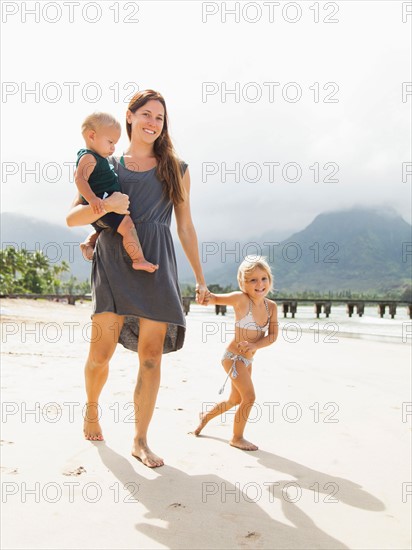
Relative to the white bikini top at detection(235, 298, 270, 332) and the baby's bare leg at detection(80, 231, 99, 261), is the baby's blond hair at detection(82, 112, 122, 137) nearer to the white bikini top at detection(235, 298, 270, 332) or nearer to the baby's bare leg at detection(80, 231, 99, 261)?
the baby's bare leg at detection(80, 231, 99, 261)

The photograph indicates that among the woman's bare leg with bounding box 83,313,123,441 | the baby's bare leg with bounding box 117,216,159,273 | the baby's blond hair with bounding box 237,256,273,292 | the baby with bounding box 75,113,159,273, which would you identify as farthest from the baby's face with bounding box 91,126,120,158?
the baby's blond hair with bounding box 237,256,273,292

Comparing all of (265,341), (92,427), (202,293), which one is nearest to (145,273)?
(202,293)

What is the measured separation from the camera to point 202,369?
7.27 m

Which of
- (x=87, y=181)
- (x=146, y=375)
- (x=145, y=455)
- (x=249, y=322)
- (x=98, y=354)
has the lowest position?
(x=145, y=455)

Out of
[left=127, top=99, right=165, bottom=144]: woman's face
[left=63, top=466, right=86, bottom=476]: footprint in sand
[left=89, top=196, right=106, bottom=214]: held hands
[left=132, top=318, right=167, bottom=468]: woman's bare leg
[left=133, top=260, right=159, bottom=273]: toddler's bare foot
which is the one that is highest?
[left=127, top=99, right=165, bottom=144]: woman's face

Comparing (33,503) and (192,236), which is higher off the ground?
(192,236)

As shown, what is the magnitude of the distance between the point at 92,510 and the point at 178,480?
584 millimetres

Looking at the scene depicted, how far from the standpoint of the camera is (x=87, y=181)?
2861mm

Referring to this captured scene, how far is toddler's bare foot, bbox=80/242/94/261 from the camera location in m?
3.42

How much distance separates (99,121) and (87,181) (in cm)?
35

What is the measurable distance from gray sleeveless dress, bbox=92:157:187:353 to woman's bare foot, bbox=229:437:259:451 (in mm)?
1020

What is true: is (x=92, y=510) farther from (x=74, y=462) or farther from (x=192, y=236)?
(x=192, y=236)

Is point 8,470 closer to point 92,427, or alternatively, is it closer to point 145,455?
point 92,427

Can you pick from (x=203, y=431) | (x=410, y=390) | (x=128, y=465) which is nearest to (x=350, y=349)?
(x=410, y=390)
